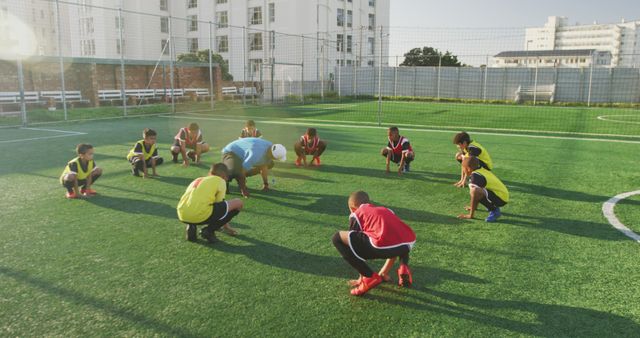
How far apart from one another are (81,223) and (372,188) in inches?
176

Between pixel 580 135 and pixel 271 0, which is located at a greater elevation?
pixel 271 0

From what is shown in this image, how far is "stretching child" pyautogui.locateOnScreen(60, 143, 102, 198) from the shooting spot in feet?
24.1

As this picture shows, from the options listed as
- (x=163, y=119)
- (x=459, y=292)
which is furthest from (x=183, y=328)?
(x=163, y=119)

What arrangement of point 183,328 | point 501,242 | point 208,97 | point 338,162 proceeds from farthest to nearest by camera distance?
1. point 208,97
2. point 338,162
3. point 501,242
4. point 183,328

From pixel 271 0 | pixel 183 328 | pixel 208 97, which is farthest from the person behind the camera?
pixel 271 0

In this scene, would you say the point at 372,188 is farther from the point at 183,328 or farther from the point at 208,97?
the point at 208,97

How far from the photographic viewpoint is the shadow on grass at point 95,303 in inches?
142

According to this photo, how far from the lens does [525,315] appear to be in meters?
3.82

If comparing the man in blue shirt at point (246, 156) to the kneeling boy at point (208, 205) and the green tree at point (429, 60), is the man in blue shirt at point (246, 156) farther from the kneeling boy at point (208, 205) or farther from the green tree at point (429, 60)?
the green tree at point (429, 60)

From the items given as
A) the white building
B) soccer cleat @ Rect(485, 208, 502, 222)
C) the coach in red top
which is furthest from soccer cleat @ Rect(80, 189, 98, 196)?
the white building

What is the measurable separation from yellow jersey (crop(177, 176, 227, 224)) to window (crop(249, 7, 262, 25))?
51.6 meters

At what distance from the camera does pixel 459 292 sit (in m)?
4.21

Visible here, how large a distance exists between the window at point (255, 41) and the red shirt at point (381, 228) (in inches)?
2020

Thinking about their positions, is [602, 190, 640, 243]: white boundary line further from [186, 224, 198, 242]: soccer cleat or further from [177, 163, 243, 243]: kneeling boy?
[186, 224, 198, 242]: soccer cleat
